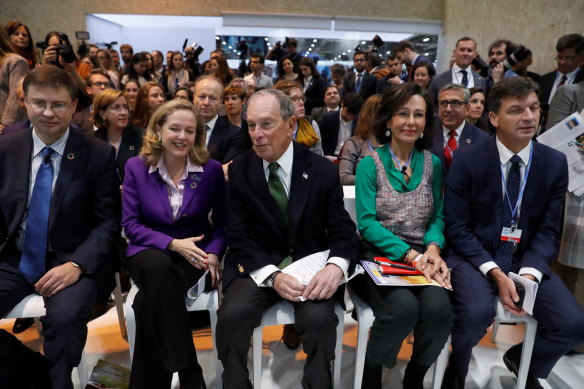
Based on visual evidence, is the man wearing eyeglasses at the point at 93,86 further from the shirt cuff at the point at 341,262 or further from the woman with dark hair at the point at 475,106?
the woman with dark hair at the point at 475,106

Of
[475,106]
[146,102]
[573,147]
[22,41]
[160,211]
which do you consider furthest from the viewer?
[22,41]

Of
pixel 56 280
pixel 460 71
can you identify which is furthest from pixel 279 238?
pixel 460 71

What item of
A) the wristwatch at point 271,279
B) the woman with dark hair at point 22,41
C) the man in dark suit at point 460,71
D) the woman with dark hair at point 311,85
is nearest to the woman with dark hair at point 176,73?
the woman with dark hair at point 311,85

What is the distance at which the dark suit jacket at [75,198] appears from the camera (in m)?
2.02

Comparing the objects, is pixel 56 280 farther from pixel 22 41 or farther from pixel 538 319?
pixel 22 41

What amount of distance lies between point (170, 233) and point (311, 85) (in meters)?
4.76

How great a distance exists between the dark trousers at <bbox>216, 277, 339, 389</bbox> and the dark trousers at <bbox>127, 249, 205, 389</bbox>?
0.18 meters

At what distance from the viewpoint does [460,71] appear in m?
4.78

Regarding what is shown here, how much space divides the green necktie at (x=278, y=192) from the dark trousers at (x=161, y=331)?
1.91ft

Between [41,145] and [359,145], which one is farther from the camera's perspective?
[359,145]

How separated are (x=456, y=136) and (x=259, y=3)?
842 centimetres

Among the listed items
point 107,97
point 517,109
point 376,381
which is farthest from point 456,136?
point 107,97

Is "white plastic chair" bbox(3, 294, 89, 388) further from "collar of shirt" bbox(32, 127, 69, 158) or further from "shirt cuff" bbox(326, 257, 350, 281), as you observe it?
"shirt cuff" bbox(326, 257, 350, 281)

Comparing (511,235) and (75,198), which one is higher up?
(75,198)
